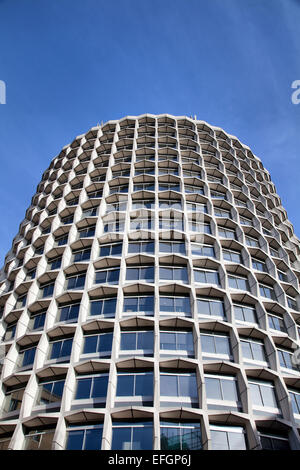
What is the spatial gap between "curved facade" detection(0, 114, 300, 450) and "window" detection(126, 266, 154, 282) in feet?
0.51

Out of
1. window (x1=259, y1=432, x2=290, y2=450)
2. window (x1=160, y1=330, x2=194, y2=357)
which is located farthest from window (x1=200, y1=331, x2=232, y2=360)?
window (x1=259, y1=432, x2=290, y2=450)

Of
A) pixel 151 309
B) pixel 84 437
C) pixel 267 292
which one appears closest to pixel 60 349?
pixel 84 437

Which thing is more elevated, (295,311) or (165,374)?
(295,311)

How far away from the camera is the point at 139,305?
31.7 metres

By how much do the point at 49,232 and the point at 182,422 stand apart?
25952 mm

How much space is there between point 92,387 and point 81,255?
1447 cm

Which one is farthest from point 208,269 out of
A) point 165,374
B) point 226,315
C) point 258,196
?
point 258,196

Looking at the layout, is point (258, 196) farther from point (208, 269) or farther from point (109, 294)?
point (109, 294)

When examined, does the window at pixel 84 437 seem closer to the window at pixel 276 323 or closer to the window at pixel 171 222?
the window at pixel 276 323

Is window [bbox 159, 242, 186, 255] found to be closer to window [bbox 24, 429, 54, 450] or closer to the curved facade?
the curved facade

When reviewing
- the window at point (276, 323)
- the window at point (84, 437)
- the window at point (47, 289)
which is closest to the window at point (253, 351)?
the window at point (276, 323)

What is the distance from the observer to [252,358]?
98.8 feet

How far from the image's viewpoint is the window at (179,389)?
26188mm

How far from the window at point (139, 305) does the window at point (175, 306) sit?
93 cm
